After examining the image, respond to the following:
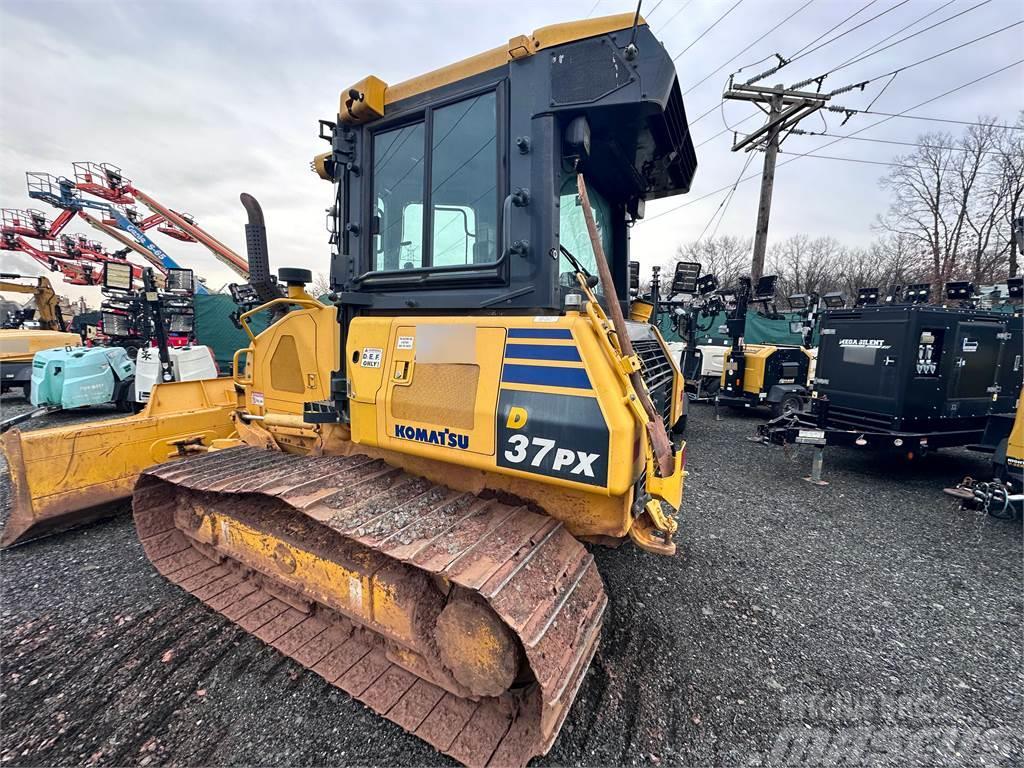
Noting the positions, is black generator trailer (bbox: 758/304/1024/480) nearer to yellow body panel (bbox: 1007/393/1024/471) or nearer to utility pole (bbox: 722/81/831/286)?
yellow body panel (bbox: 1007/393/1024/471)

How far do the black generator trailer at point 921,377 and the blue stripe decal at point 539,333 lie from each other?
504cm

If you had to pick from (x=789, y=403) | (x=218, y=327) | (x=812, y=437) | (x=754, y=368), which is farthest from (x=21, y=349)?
(x=789, y=403)

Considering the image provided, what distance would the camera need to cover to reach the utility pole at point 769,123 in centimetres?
1212

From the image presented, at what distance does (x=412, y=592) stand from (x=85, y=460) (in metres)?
3.41

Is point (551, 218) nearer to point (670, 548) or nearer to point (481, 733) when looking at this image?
point (670, 548)

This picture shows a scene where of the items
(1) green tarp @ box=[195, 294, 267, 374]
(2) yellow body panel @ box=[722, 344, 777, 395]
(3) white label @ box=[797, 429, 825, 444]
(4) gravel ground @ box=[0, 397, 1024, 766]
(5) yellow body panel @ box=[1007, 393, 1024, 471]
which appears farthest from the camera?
(1) green tarp @ box=[195, 294, 267, 374]

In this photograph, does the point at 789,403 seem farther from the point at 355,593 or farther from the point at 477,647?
the point at 355,593

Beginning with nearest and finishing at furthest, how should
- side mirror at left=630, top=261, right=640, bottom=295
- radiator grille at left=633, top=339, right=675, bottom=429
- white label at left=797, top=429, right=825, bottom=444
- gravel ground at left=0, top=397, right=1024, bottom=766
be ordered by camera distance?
gravel ground at left=0, top=397, right=1024, bottom=766
radiator grille at left=633, top=339, right=675, bottom=429
side mirror at left=630, top=261, right=640, bottom=295
white label at left=797, top=429, right=825, bottom=444

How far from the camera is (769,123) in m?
12.7

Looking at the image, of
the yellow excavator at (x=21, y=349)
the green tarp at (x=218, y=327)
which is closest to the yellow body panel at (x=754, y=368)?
the green tarp at (x=218, y=327)

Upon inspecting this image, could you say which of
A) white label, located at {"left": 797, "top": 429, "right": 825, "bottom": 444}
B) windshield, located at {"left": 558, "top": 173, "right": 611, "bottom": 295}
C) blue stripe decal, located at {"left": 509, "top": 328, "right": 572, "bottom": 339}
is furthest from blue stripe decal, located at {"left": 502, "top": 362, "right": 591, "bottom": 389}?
white label, located at {"left": 797, "top": 429, "right": 825, "bottom": 444}

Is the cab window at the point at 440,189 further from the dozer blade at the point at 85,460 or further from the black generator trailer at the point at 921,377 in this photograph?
the black generator trailer at the point at 921,377

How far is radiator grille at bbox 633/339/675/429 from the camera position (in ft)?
9.14

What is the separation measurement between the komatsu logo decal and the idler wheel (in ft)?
2.16
